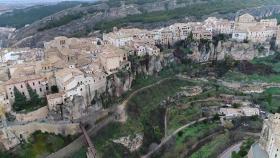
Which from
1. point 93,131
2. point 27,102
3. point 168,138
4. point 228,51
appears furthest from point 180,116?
point 228,51

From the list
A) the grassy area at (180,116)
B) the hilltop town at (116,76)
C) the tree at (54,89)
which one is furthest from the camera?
the grassy area at (180,116)

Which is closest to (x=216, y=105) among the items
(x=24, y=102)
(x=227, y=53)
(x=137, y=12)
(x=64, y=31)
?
(x=227, y=53)

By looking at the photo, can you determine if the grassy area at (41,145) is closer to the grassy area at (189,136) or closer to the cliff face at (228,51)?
the grassy area at (189,136)

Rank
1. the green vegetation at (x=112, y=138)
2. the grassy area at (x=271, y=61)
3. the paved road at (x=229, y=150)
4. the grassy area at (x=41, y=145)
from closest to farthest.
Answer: the grassy area at (x=41, y=145)
the green vegetation at (x=112, y=138)
the paved road at (x=229, y=150)
the grassy area at (x=271, y=61)

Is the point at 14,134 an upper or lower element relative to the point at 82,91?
lower

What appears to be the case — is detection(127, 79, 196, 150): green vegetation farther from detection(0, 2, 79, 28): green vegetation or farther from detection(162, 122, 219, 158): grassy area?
detection(0, 2, 79, 28): green vegetation

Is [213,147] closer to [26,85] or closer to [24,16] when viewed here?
[26,85]

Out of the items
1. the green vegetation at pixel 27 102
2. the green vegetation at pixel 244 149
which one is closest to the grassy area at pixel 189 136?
the green vegetation at pixel 244 149

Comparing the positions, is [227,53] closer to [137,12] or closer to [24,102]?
[24,102]
